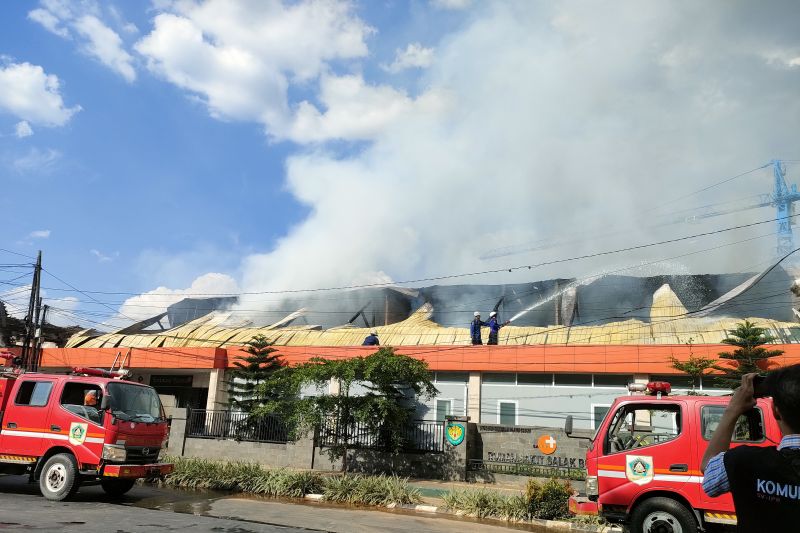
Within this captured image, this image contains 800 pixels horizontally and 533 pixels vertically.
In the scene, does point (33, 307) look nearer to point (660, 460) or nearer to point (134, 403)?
point (134, 403)

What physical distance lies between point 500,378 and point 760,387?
64.9 ft

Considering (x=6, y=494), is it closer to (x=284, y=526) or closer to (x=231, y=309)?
(x=284, y=526)

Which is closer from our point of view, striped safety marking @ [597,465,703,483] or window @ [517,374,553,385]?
striped safety marking @ [597,465,703,483]

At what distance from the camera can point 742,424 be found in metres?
7.68

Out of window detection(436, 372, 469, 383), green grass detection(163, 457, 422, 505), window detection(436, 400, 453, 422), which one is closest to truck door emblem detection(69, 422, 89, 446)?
green grass detection(163, 457, 422, 505)

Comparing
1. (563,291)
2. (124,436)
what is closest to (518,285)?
(563,291)

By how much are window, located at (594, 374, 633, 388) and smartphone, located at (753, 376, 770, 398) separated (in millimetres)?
18733

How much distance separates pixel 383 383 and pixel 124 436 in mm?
6827

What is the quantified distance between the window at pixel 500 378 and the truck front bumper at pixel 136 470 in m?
13.0

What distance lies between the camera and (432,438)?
16250 mm

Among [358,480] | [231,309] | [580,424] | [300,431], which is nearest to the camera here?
[358,480]

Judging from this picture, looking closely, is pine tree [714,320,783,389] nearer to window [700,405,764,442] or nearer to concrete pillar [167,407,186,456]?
window [700,405,764,442]

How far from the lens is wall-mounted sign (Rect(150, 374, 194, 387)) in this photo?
29797 millimetres

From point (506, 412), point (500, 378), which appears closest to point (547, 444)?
point (506, 412)
